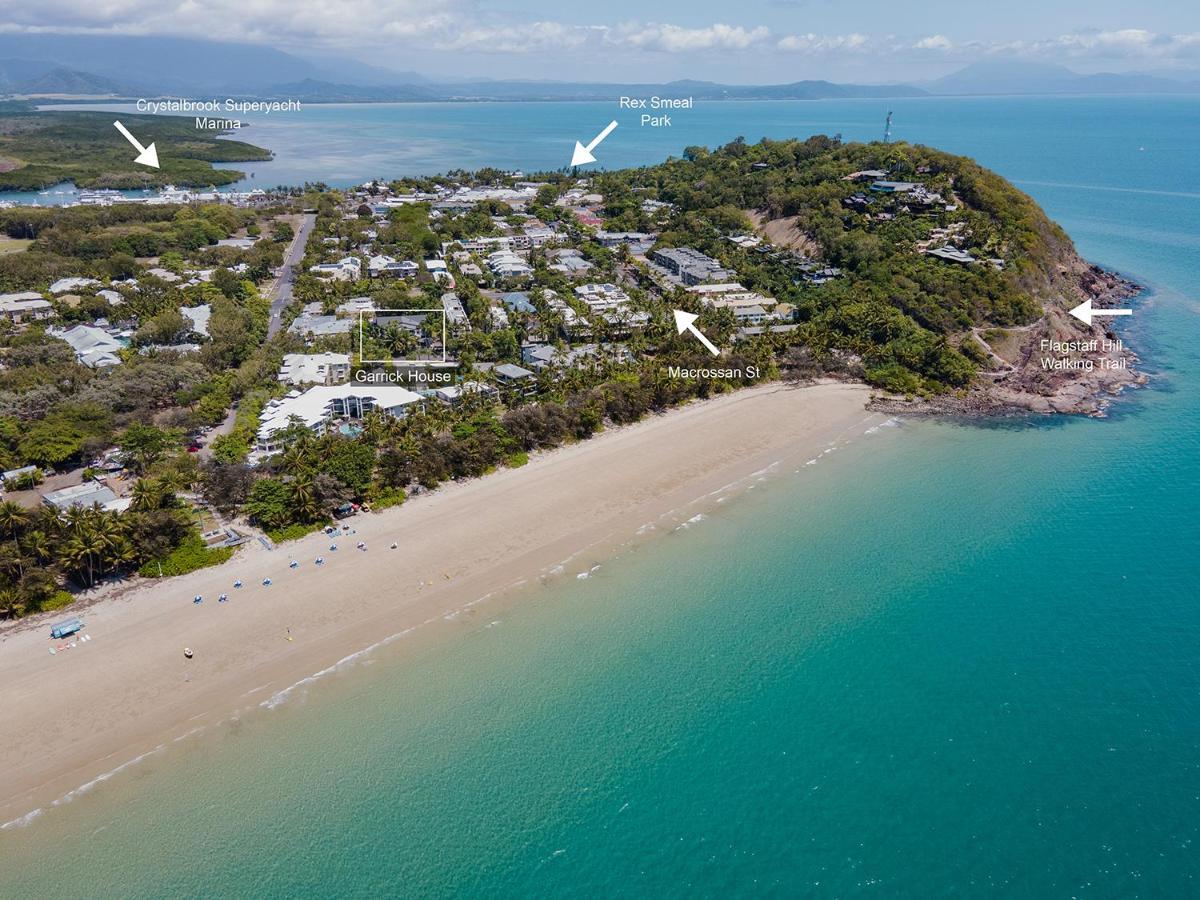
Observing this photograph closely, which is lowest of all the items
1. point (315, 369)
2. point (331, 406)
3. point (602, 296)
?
point (331, 406)

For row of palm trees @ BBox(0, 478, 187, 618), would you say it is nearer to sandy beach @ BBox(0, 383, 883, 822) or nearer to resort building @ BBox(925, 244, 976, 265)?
sandy beach @ BBox(0, 383, 883, 822)

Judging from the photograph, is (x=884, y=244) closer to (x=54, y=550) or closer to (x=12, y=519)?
(x=54, y=550)

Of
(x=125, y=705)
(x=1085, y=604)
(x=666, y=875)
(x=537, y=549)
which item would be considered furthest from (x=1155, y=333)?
(x=125, y=705)

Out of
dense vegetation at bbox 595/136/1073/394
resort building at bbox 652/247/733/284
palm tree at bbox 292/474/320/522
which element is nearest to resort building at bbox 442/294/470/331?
resort building at bbox 652/247/733/284

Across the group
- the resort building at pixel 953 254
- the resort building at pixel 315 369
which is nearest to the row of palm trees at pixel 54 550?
the resort building at pixel 315 369

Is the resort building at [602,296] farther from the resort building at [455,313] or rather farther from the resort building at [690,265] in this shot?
the resort building at [455,313]

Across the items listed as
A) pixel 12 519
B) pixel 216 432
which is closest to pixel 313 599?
pixel 12 519

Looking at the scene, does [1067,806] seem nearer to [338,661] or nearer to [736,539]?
[736,539]
